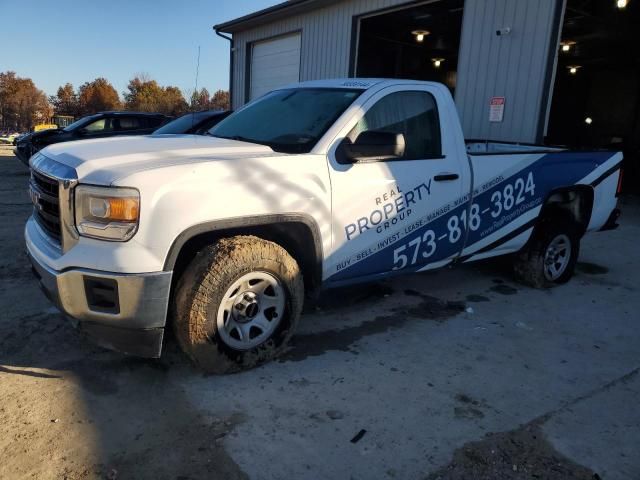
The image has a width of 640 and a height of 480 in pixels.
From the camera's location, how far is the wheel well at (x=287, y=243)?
320cm

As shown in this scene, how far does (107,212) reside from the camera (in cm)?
269

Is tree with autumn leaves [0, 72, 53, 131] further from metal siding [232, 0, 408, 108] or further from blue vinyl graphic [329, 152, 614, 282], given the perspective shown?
blue vinyl graphic [329, 152, 614, 282]

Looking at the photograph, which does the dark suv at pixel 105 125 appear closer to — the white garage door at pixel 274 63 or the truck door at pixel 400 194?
the white garage door at pixel 274 63

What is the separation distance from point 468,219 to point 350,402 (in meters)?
2.04

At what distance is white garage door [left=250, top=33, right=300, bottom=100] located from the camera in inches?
555

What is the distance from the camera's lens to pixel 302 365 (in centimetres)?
346

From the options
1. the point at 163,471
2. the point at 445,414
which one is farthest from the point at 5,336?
the point at 445,414

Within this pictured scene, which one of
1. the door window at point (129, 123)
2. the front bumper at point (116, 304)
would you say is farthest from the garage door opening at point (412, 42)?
the front bumper at point (116, 304)

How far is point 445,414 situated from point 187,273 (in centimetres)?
172

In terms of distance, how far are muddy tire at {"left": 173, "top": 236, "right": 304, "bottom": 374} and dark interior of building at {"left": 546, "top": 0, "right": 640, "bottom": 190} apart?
14.4 metres

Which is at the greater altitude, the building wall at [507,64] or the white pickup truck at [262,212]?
the building wall at [507,64]

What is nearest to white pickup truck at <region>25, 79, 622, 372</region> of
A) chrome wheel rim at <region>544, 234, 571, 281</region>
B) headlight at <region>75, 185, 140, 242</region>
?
headlight at <region>75, 185, 140, 242</region>

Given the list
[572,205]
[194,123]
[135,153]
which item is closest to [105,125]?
[194,123]

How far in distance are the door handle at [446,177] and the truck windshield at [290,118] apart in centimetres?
90
